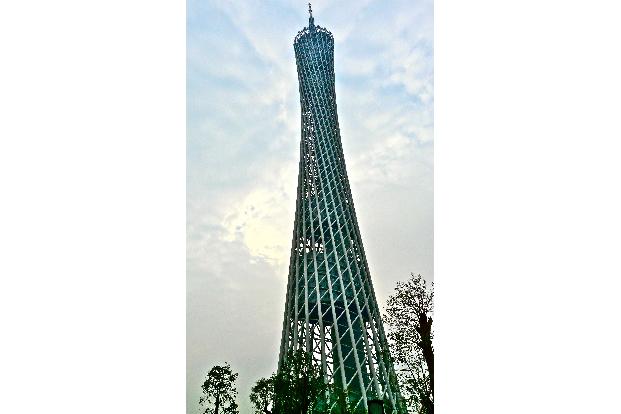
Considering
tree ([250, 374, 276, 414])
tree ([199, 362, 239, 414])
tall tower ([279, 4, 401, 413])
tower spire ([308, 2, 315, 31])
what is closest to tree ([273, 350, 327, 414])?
tree ([250, 374, 276, 414])

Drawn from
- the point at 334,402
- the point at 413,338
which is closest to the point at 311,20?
the point at 413,338

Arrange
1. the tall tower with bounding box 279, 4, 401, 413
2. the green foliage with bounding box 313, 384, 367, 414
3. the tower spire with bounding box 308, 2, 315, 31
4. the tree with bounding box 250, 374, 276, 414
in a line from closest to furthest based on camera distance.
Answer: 1. the tree with bounding box 250, 374, 276, 414
2. the tower spire with bounding box 308, 2, 315, 31
3. the green foliage with bounding box 313, 384, 367, 414
4. the tall tower with bounding box 279, 4, 401, 413

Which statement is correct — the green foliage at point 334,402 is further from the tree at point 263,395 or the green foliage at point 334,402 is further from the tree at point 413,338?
the tree at point 413,338

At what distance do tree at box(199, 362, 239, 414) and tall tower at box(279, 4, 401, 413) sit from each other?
1.09 meters

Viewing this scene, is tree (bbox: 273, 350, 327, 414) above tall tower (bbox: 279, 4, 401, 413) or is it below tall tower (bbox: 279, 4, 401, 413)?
below

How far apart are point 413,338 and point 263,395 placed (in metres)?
1.14

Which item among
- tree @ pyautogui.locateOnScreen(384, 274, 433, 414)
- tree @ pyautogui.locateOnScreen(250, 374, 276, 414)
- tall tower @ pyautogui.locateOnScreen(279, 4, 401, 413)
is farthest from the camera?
tall tower @ pyautogui.locateOnScreen(279, 4, 401, 413)

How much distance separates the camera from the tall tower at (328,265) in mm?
5594

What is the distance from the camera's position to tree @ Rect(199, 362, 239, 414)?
3.67 metres

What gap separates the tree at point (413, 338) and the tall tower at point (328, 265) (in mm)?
Result: 808

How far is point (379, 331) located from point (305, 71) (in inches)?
155

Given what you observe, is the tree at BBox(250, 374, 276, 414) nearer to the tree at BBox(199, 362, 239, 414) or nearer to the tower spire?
the tree at BBox(199, 362, 239, 414)

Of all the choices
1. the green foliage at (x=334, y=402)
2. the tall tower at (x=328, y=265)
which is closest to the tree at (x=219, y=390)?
the green foliage at (x=334, y=402)
